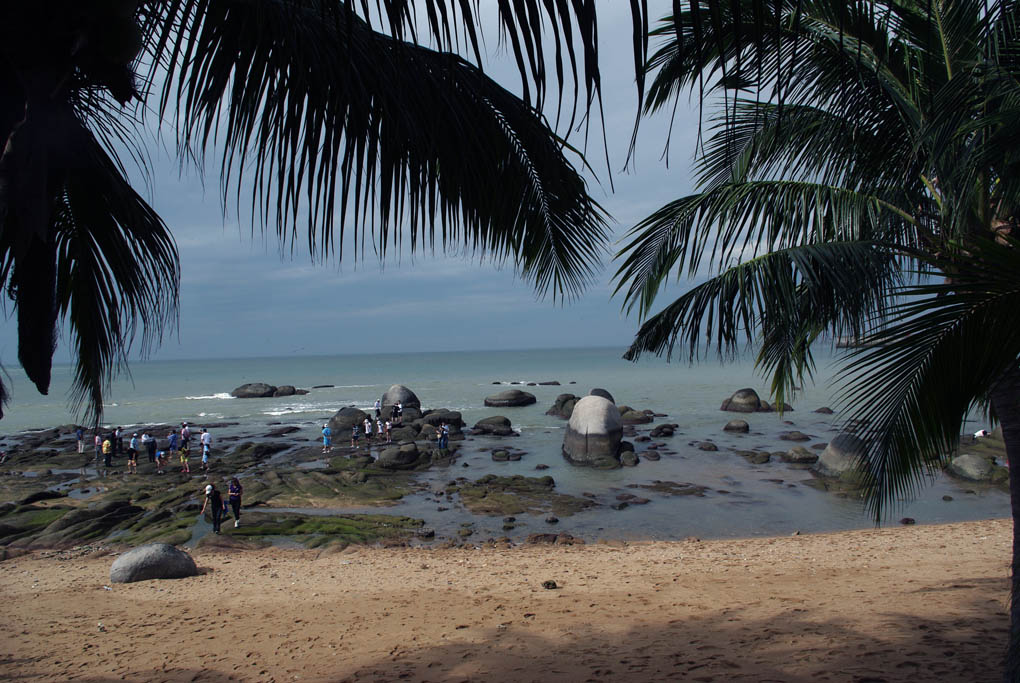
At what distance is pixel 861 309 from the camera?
438 centimetres

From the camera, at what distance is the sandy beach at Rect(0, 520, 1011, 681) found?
5984 millimetres

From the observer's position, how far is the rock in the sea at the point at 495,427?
30672 mm

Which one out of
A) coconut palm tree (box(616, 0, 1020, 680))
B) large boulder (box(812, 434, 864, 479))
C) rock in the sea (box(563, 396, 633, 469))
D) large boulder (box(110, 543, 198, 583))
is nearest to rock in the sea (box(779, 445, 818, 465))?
large boulder (box(812, 434, 864, 479))

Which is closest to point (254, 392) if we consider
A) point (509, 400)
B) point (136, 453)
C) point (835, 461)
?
point (509, 400)

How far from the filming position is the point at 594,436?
75.6 feet

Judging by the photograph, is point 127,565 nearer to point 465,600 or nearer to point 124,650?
point 124,650

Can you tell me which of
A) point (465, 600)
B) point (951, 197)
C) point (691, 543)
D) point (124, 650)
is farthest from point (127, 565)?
point (951, 197)

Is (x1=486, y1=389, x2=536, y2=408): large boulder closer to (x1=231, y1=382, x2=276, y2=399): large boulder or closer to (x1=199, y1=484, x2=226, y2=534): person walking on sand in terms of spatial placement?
(x1=231, y1=382, x2=276, y2=399): large boulder

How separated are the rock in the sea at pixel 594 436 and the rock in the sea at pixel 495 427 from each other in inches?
269

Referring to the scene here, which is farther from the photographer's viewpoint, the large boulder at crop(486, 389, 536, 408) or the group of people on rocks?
the large boulder at crop(486, 389, 536, 408)

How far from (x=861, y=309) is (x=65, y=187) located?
16.6 ft

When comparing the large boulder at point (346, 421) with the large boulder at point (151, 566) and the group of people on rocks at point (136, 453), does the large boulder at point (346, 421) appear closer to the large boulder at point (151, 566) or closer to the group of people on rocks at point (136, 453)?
the group of people on rocks at point (136, 453)

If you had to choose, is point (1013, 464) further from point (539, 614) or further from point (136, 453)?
point (136, 453)

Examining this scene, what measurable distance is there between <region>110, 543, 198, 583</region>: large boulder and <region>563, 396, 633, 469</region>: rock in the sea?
47.2 ft
